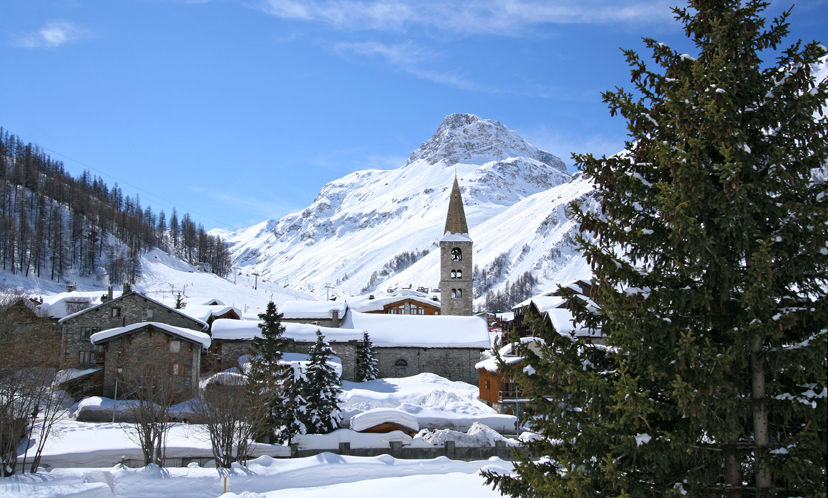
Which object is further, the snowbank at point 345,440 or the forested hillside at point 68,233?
the forested hillside at point 68,233

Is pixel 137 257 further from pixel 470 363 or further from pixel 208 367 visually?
pixel 470 363

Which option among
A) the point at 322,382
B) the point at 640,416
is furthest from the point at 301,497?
the point at 640,416

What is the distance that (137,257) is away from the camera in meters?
95.2

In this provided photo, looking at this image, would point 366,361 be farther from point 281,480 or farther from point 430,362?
point 281,480

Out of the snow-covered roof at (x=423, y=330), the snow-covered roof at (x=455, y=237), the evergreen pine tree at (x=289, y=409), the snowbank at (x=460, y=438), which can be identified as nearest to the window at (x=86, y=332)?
the snow-covered roof at (x=423, y=330)

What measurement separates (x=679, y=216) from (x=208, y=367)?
38.5m

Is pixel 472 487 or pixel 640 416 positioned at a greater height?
pixel 640 416

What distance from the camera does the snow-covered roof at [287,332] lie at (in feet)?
130

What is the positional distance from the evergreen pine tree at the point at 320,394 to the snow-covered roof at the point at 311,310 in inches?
857

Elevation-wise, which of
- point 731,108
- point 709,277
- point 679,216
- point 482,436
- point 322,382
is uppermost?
point 731,108

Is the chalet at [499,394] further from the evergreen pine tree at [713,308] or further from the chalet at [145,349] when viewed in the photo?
the evergreen pine tree at [713,308]

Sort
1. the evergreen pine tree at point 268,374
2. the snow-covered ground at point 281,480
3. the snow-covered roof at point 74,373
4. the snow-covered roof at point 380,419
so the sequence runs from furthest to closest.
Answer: the snow-covered roof at point 74,373
the snow-covered roof at point 380,419
the evergreen pine tree at point 268,374
the snow-covered ground at point 281,480

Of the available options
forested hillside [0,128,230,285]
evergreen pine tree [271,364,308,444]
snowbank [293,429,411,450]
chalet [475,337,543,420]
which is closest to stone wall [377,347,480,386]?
chalet [475,337,543,420]

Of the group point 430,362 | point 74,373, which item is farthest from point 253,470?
point 430,362
